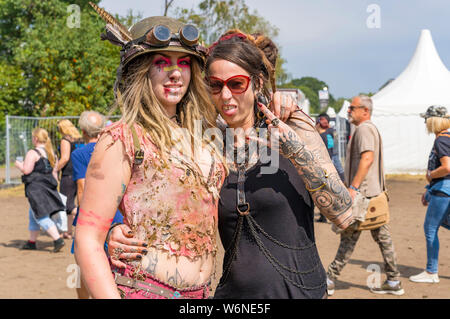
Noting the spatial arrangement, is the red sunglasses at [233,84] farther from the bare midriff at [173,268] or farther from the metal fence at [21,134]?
the metal fence at [21,134]

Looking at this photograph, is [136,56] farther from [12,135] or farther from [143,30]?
[12,135]

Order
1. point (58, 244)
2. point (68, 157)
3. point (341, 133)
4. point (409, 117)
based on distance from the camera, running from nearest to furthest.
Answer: point (58, 244), point (68, 157), point (341, 133), point (409, 117)

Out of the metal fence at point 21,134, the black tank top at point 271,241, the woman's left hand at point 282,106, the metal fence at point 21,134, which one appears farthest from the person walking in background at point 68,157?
the metal fence at point 21,134

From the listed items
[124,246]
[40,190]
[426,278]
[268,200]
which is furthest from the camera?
[40,190]

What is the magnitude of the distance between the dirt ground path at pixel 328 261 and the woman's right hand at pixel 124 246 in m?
1.66

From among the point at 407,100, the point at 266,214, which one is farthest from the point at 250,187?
the point at 407,100

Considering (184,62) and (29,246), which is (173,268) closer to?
(184,62)

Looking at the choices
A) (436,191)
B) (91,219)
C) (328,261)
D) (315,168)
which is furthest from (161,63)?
(328,261)

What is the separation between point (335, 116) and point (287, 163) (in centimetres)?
1720

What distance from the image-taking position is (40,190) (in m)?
7.93

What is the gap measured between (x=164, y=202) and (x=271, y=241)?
0.61 meters

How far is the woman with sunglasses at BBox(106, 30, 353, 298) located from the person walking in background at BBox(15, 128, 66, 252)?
6.11 m

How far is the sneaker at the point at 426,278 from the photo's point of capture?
602 cm
